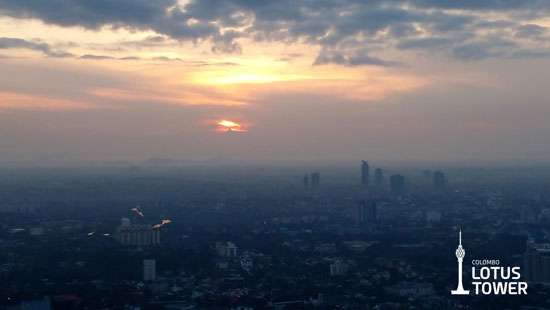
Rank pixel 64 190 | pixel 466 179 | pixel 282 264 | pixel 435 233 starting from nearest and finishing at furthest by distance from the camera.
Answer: pixel 282 264, pixel 435 233, pixel 64 190, pixel 466 179

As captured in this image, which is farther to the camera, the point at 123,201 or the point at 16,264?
the point at 123,201

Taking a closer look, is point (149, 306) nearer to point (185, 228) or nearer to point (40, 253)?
point (40, 253)

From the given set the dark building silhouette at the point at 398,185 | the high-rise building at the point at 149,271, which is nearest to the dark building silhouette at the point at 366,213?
the dark building silhouette at the point at 398,185

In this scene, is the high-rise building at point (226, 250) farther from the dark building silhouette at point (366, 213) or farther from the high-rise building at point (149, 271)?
the dark building silhouette at point (366, 213)

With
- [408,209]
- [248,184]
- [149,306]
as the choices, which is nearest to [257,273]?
[149,306]

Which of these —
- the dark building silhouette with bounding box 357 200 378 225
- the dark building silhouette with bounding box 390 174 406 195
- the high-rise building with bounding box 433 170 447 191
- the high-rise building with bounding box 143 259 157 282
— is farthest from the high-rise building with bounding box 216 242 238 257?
the high-rise building with bounding box 433 170 447 191

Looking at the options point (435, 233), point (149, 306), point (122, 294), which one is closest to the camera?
point (149, 306)

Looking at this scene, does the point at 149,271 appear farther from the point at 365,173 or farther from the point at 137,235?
the point at 365,173
